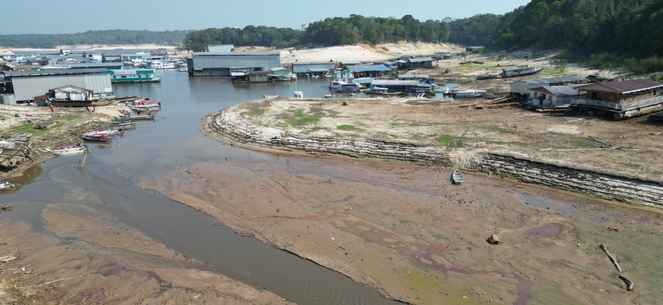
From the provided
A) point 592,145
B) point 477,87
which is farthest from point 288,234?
point 477,87

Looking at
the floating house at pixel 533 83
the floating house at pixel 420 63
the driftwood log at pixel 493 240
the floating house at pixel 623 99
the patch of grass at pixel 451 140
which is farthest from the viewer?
the floating house at pixel 420 63

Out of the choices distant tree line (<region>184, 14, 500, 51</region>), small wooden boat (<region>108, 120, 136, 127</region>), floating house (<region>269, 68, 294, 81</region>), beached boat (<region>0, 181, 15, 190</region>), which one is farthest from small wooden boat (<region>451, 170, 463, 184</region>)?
distant tree line (<region>184, 14, 500, 51</region>)

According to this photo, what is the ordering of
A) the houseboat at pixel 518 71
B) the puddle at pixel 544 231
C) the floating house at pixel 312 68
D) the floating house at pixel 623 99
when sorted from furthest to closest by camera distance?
the floating house at pixel 312 68, the houseboat at pixel 518 71, the floating house at pixel 623 99, the puddle at pixel 544 231

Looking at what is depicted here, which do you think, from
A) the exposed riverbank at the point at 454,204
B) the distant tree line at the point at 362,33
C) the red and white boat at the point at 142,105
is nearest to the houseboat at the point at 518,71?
the exposed riverbank at the point at 454,204

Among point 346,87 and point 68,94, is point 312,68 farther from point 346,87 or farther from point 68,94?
point 68,94

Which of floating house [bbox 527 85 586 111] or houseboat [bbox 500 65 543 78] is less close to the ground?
houseboat [bbox 500 65 543 78]

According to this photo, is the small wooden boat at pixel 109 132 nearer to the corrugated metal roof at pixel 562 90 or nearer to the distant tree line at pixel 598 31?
the corrugated metal roof at pixel 562 90

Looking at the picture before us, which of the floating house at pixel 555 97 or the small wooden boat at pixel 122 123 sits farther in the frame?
the small wooden boat at pixel 122 123

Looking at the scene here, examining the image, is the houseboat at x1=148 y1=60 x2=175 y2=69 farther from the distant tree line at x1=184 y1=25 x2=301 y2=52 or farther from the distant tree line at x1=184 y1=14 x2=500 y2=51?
the distant tree line at x1=184 y1=25 x2=301 y2=52
